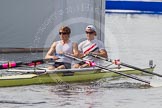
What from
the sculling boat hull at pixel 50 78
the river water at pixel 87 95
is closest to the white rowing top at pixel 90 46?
the sculling boat hull at pixel 50 78

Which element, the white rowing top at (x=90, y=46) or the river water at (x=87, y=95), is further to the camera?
the white rowing top at (x=90, y=46)

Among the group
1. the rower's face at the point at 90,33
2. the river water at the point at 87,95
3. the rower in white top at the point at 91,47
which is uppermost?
the rower's face at the point at 90,33

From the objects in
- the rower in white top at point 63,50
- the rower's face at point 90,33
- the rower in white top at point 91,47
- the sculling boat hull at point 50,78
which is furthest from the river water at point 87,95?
the rower's face at point 90,33

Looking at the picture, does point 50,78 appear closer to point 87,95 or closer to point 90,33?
point 87,95

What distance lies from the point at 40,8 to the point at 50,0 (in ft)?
1.92

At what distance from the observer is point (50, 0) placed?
96.2 ft

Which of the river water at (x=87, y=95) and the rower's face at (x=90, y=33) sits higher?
the rower's face at (x=90, y=33)

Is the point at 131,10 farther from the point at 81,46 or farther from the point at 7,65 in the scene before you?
the point at 7,65

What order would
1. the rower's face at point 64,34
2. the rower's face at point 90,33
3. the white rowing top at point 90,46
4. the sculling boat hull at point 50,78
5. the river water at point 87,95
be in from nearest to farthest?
1. the river water at point 87,95
2. the sculling boat hull at point 50,78
3. the rower's face at point 64,34
4. the rower's face at point 90,33
5. the white rowing top at point 90,46

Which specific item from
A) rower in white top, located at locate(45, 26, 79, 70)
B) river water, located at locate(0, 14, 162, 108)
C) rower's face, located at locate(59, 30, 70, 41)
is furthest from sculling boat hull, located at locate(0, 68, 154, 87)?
rower's face, located at locate(59, 30, 70, 41)

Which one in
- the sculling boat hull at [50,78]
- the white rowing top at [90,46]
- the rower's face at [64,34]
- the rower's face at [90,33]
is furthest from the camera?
the white rowing top at [90,46]

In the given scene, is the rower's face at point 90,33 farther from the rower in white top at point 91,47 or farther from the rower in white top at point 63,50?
the rower in white top at point 63,50

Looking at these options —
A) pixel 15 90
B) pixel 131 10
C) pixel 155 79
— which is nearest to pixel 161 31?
pixel 131 10

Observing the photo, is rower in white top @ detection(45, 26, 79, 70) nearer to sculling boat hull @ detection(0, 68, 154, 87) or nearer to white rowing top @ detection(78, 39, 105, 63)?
sculling boat hull @ detection(0, 68, 154, 87)
